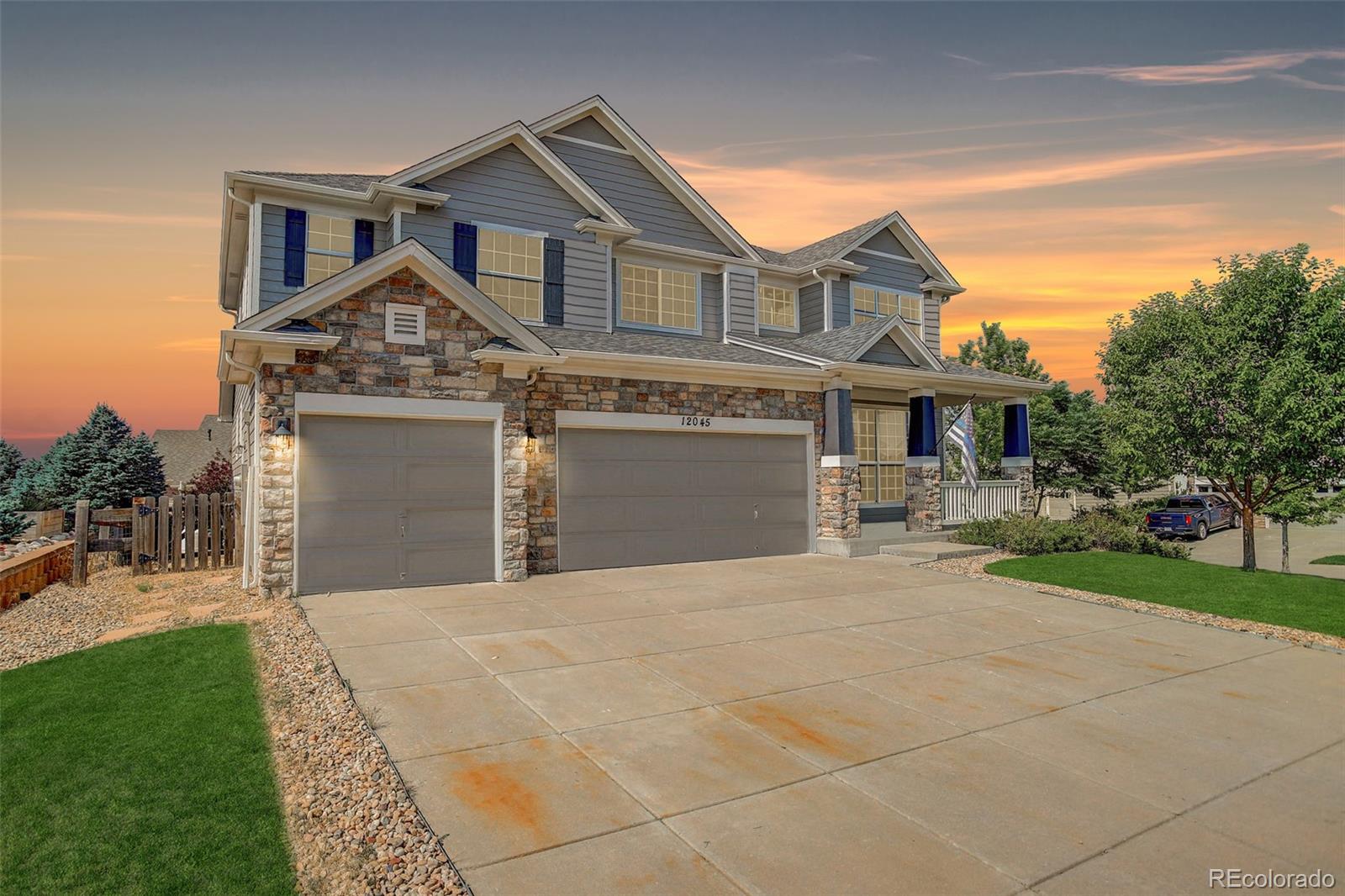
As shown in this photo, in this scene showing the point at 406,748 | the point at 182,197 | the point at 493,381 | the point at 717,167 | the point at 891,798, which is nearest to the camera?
the point at 891,798

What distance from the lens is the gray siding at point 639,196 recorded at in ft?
53.1

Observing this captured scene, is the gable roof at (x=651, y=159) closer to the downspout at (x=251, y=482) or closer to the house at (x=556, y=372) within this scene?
the house at (x=556, y=372)

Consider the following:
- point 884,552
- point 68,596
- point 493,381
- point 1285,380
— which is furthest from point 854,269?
point 68,596

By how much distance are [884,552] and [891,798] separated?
1155 cm

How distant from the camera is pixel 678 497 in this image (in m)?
14.2

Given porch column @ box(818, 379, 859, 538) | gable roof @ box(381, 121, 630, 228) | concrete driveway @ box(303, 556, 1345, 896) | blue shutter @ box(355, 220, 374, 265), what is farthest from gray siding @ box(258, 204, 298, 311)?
porch column @ box(818, 379, 859, 538)

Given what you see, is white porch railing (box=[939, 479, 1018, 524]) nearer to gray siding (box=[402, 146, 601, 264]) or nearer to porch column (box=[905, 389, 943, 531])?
porch column (box=[905, 389, 943, 531])

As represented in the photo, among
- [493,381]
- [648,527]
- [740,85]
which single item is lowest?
[648,527]

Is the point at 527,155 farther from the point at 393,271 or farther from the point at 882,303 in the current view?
the point at 882,303

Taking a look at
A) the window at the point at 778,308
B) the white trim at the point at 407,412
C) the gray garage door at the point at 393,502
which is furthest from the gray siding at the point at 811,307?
the gray garage door at the point at 393,502

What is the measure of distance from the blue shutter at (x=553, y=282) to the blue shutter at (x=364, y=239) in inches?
130

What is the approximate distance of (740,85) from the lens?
46.4 ft

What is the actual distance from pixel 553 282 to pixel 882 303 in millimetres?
9832

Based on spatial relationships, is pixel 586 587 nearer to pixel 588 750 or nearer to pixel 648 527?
pixel 648 527
